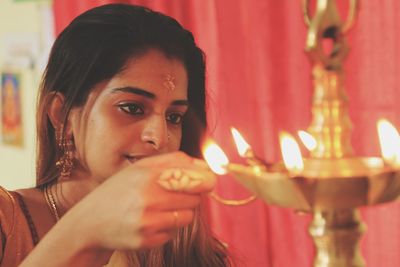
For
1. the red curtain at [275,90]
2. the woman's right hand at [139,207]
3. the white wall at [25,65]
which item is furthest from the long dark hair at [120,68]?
the white wall at [25,65]

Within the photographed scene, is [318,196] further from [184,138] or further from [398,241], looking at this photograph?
[398,241]

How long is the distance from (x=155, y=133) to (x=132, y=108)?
0.10 metres

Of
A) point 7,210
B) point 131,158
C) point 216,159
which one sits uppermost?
point 216,159

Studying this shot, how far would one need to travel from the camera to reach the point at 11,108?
2311 mm

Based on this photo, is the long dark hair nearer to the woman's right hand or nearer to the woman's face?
the woman's face

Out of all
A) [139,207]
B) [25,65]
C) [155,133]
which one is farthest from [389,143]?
[25,65]

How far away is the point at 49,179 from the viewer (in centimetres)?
116

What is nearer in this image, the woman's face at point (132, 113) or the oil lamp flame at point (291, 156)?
the oil lamp flame at point (291, 156)

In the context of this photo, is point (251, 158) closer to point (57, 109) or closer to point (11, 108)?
point (57, 109)

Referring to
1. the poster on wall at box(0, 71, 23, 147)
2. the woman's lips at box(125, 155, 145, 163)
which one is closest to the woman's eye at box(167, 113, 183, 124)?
the woman's lips at box(125, 155, 145, 163)

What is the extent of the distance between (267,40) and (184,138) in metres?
0.38

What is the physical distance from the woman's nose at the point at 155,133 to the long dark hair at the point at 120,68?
14 centimetres

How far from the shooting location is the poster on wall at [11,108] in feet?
7.47

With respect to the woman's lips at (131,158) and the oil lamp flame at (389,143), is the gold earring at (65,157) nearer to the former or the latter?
the woman's lips at (131,158)
